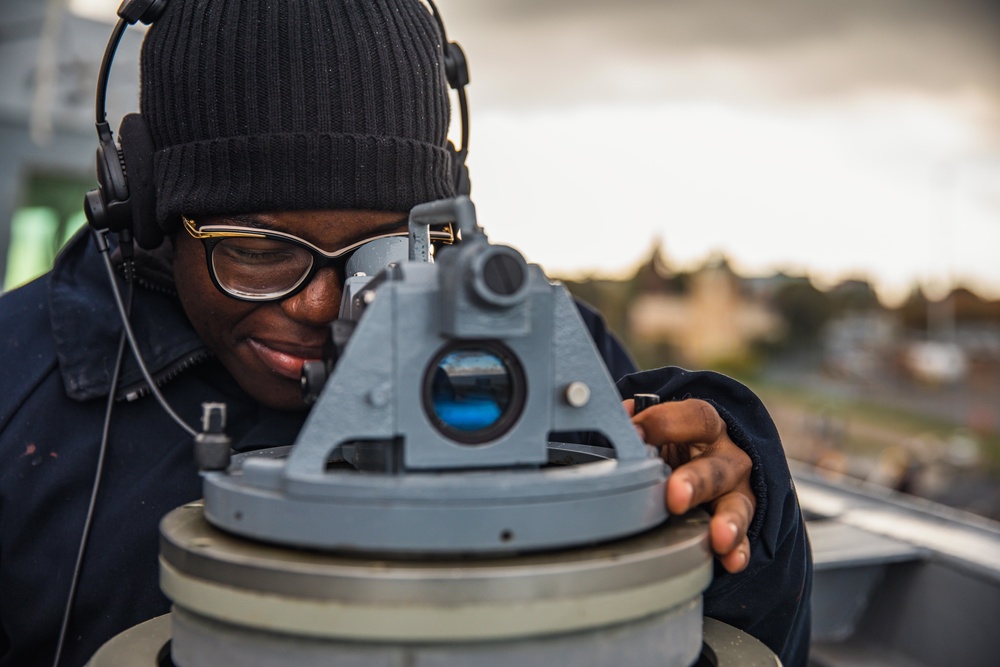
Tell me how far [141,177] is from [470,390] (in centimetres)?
82

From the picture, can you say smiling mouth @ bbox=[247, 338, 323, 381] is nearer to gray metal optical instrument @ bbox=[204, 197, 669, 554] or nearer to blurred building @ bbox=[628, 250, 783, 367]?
gray metal optical instrument @ bbox=[204, 197, 669, 554]

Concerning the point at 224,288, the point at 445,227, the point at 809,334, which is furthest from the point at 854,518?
the point at 809,334

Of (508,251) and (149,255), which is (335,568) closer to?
(508,251)

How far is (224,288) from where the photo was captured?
4.46 feet

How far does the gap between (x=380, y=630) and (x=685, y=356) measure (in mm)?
33075

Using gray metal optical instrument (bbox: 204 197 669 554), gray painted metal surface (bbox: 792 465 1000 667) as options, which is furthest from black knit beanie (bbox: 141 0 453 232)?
gray painted metal surface (bbox: 792 465 1000 667)

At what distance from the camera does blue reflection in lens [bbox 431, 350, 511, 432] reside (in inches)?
32.1

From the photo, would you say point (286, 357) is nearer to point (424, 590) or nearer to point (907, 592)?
point (424, 590)

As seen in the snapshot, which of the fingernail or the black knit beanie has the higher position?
the black knit beanie

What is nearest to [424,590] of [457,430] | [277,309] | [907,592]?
[457,430]

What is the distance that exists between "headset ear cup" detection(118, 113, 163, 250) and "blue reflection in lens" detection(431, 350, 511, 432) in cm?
79

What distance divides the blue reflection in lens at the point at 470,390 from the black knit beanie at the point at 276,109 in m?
0.62

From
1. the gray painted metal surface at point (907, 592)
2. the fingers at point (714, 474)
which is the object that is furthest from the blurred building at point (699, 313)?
the fingers at point (714, 474)

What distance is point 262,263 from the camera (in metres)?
1.36
